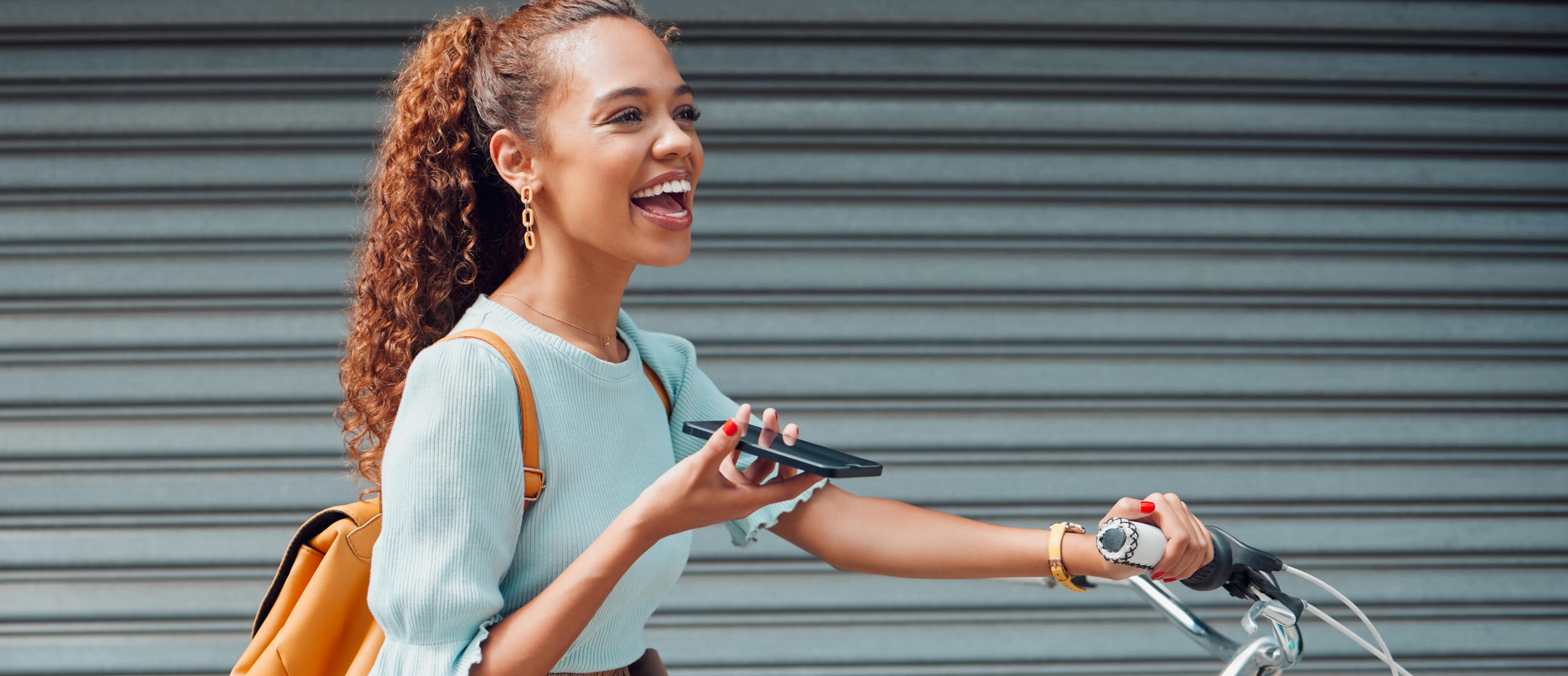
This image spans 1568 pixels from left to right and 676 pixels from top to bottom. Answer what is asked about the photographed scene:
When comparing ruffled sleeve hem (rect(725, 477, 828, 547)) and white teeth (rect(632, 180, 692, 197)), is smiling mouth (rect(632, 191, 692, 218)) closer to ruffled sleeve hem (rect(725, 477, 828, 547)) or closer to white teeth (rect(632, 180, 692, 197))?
white teeth (rect(632, 180, 692, 197))

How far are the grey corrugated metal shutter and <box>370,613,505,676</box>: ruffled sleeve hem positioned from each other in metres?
2.28

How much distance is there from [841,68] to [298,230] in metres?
1.97

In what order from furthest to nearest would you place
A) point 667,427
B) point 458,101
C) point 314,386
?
point 314,386
point 667,427
point 458,101

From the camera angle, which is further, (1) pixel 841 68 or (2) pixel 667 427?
(1) pixel 841 68

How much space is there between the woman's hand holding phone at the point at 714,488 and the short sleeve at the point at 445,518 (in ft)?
0.60

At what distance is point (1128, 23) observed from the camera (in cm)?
337

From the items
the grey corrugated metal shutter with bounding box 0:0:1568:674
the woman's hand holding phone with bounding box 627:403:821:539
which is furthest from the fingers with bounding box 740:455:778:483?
the grey corrugated metal shutter with bounding box 0:0:1568:674

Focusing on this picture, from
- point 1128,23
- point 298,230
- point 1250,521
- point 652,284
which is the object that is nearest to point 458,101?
point 652,284

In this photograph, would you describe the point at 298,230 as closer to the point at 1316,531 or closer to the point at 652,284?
the point at 652,284

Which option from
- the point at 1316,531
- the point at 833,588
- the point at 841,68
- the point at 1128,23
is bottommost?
the point at 833,588

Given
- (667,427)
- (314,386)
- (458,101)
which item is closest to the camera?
(458,101)

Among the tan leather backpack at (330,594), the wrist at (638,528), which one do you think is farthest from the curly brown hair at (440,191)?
the wrist at (638,528)

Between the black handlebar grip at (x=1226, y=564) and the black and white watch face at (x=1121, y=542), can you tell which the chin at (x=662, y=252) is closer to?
the black and white watch face at (x=1121, y=542)

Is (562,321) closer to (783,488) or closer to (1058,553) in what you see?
(783,488)
